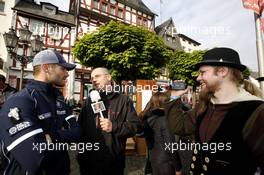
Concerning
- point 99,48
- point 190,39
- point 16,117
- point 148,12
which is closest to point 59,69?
point 16,117

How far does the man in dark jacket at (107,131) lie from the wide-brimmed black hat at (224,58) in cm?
145

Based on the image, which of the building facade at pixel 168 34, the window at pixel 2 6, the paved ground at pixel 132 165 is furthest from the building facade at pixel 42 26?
the paved ground at pixel 132 165

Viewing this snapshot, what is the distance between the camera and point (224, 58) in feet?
6.95

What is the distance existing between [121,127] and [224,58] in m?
1.65

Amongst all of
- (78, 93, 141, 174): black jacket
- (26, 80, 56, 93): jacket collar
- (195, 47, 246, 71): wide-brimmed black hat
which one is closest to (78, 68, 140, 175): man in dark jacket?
(78, 93, 141, 174): black jacket

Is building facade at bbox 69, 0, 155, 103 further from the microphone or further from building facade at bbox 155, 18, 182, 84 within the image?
the microphone

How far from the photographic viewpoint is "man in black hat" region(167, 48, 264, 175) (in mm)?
1850

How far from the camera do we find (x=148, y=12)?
33438mm

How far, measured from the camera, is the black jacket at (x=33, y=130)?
1.99 m

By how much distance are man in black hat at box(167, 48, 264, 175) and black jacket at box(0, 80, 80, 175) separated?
1.37 metres

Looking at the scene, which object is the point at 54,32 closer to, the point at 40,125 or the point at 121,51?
the point at 121,51

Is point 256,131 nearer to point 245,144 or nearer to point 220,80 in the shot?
point 245,144

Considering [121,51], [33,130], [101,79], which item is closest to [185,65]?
[121,51]

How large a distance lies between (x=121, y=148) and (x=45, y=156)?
139cm
